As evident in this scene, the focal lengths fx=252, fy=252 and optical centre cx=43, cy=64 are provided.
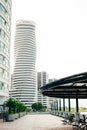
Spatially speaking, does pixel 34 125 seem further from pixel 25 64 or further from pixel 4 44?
pixel 25 64

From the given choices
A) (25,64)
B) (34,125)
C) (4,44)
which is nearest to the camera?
(34,125)

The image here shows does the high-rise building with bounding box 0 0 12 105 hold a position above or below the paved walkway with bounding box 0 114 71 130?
above

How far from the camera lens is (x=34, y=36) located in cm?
19925

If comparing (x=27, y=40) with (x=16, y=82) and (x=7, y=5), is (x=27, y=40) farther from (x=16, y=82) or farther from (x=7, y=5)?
(x=7, y=5)

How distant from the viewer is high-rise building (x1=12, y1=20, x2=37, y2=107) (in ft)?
600

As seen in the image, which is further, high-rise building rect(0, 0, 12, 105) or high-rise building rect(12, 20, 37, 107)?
high-rise building rect(12, 20, 37, 107)

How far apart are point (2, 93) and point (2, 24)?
44.3ft

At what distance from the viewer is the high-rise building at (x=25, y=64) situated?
183 metres

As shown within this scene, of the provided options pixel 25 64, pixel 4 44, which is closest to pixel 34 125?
pixel 4 44

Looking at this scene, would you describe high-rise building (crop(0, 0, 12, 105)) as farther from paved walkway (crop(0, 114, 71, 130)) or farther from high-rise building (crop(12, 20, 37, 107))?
high-rise building (crop(12, 20, 37, 107))

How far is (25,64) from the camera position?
18775cm

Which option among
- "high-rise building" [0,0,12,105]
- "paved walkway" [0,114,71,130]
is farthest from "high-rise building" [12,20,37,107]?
"paved walkway" [0,114,71,130]

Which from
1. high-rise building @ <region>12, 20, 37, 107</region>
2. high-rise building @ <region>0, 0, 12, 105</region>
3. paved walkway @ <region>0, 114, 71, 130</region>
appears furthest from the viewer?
high-rise building @ <region>12, 20, 37, 107</region>

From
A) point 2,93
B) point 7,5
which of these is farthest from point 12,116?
point 7,5
